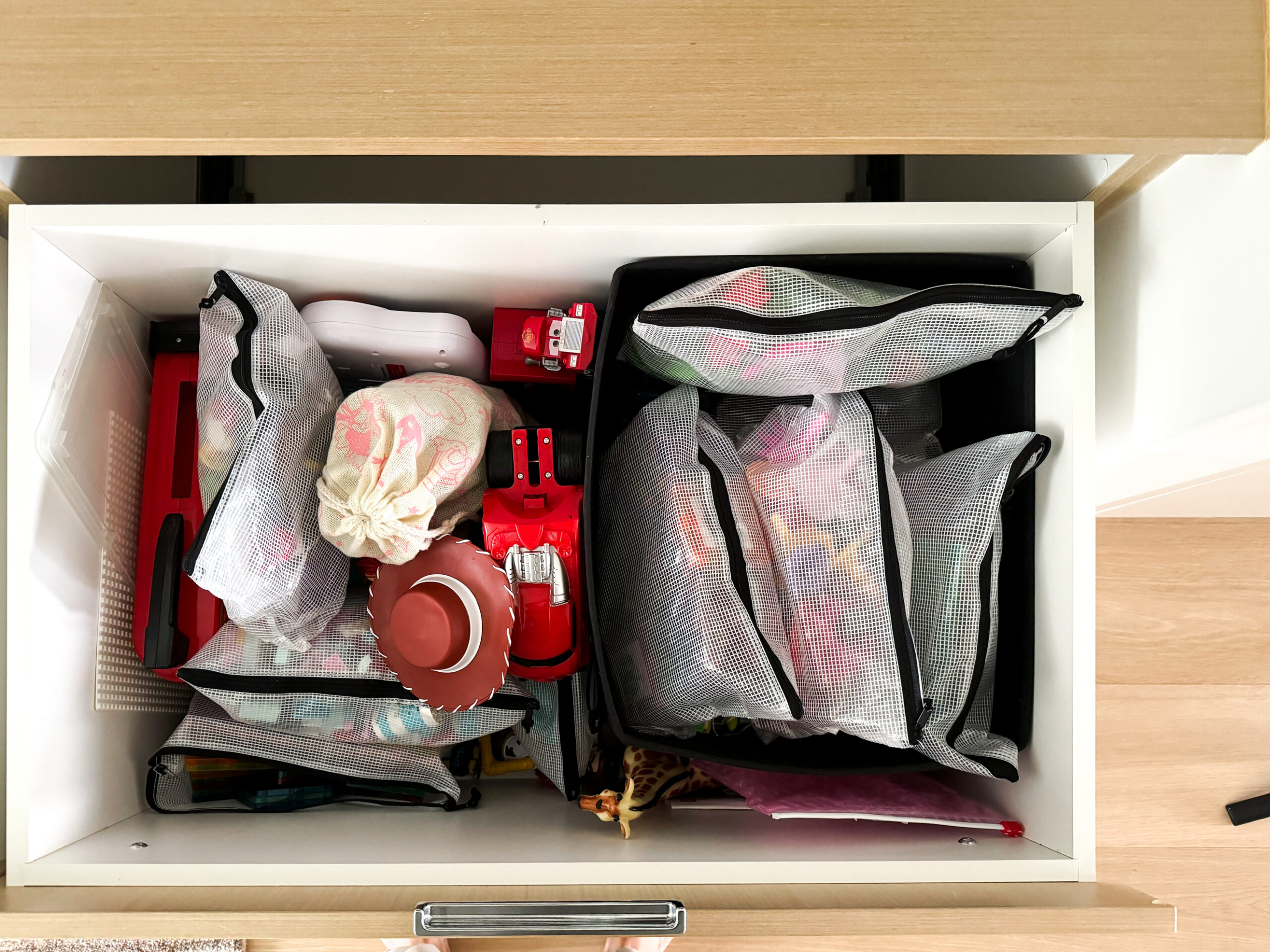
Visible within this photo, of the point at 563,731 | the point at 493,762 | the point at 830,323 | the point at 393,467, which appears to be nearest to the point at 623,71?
the point at 830,323

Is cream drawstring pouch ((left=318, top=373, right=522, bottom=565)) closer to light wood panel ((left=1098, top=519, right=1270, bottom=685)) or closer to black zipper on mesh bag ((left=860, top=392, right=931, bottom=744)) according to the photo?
black zipper on mesh bag ((left=860, top=392, right=931, bottom=744))

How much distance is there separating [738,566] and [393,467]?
0.30 meters

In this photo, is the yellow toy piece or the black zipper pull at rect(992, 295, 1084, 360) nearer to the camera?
the black zipper pull at rect(992, 295, 1084, 360)

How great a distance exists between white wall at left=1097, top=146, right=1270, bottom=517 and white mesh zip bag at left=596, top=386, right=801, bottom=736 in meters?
0.36

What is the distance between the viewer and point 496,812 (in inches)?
32.5

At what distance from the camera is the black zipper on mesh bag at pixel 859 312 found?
0.66 metres

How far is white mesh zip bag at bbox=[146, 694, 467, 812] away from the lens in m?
0.79

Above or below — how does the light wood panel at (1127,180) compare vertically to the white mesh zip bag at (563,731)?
above

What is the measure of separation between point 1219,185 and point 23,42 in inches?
34.2

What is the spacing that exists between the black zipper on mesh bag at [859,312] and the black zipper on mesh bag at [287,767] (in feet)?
1.67

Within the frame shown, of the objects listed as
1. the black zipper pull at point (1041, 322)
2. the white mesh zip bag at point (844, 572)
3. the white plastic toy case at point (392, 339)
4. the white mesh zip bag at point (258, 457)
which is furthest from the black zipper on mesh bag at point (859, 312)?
the white mesh zip bag at point (258, 457)

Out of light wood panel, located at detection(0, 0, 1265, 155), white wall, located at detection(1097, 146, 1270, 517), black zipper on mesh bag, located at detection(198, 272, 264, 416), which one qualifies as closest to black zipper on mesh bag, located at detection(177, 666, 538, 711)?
black zipper on mesh bag, located at detection(198, 272, 264, 416)

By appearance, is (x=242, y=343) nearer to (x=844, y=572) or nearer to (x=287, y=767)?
(x=287, y=767)

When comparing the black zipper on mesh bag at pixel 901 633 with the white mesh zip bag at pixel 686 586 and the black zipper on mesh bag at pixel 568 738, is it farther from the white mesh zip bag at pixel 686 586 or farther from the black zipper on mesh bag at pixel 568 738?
the black zipper on mesh bag at pixel 568 738
